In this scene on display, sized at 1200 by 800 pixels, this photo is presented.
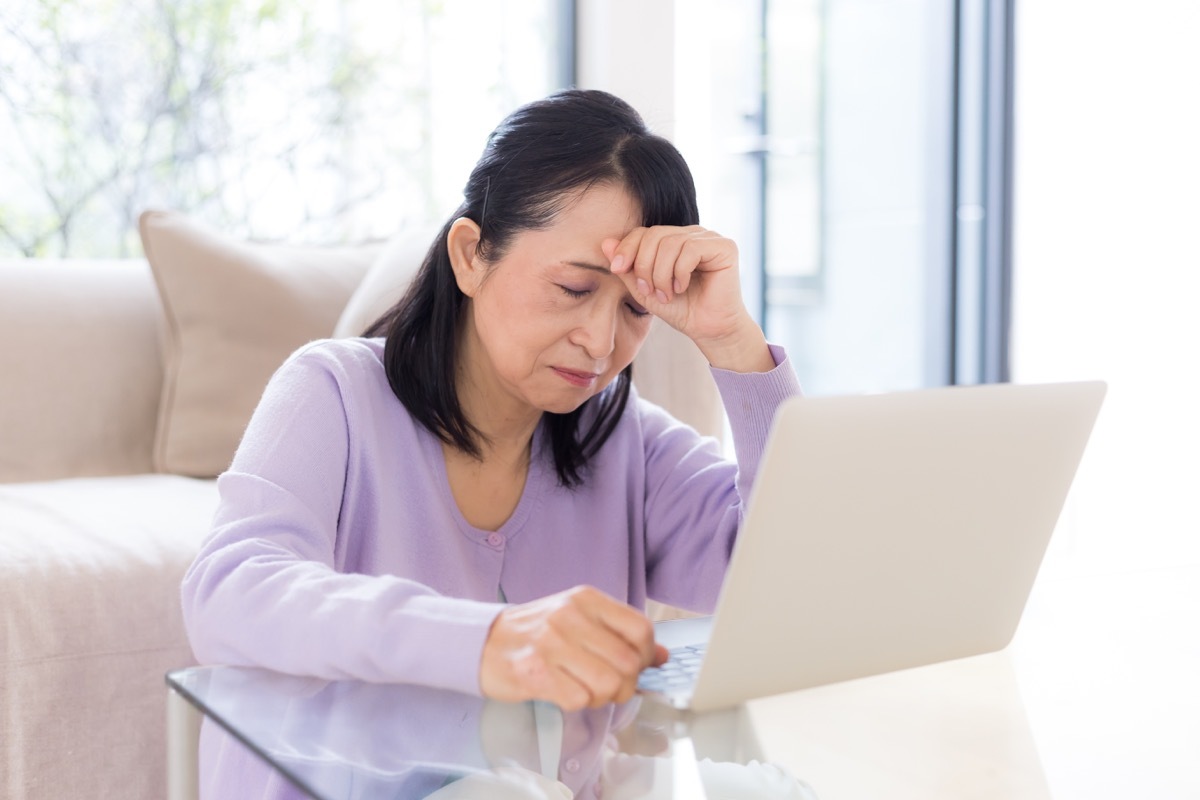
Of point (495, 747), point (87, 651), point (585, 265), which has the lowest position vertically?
point (87, 651)

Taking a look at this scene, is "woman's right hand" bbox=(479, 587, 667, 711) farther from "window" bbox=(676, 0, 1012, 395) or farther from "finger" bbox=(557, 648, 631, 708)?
"window" bbox=(676, 0, 1012, 395)

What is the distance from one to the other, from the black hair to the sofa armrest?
0.88 meters

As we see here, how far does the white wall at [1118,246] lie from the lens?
2762 mm

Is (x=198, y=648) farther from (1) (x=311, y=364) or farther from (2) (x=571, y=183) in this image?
(2) (x=571, y=183)

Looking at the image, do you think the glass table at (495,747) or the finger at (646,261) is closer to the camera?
the glass table at (495,747)

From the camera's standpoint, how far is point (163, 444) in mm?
1874

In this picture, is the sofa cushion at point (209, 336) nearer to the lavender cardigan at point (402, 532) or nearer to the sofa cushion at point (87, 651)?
the sofa cushion at point (87, 651)

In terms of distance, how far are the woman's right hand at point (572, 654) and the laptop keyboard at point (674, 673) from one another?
11mm

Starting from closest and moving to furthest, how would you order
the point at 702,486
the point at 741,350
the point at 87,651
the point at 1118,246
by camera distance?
1. the point at 741,350
2. the point at 702,486
3. the point at 87,651
4. the point at 1118,246

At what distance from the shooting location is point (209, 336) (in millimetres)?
1860

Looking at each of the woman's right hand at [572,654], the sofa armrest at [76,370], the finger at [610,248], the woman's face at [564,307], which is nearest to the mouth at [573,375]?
the woman's face at [564,307]

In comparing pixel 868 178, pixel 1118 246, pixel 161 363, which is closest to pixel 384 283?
pixel 161 363

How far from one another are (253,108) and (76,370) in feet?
3.33

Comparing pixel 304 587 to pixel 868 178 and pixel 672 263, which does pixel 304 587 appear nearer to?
pixel 672 263
